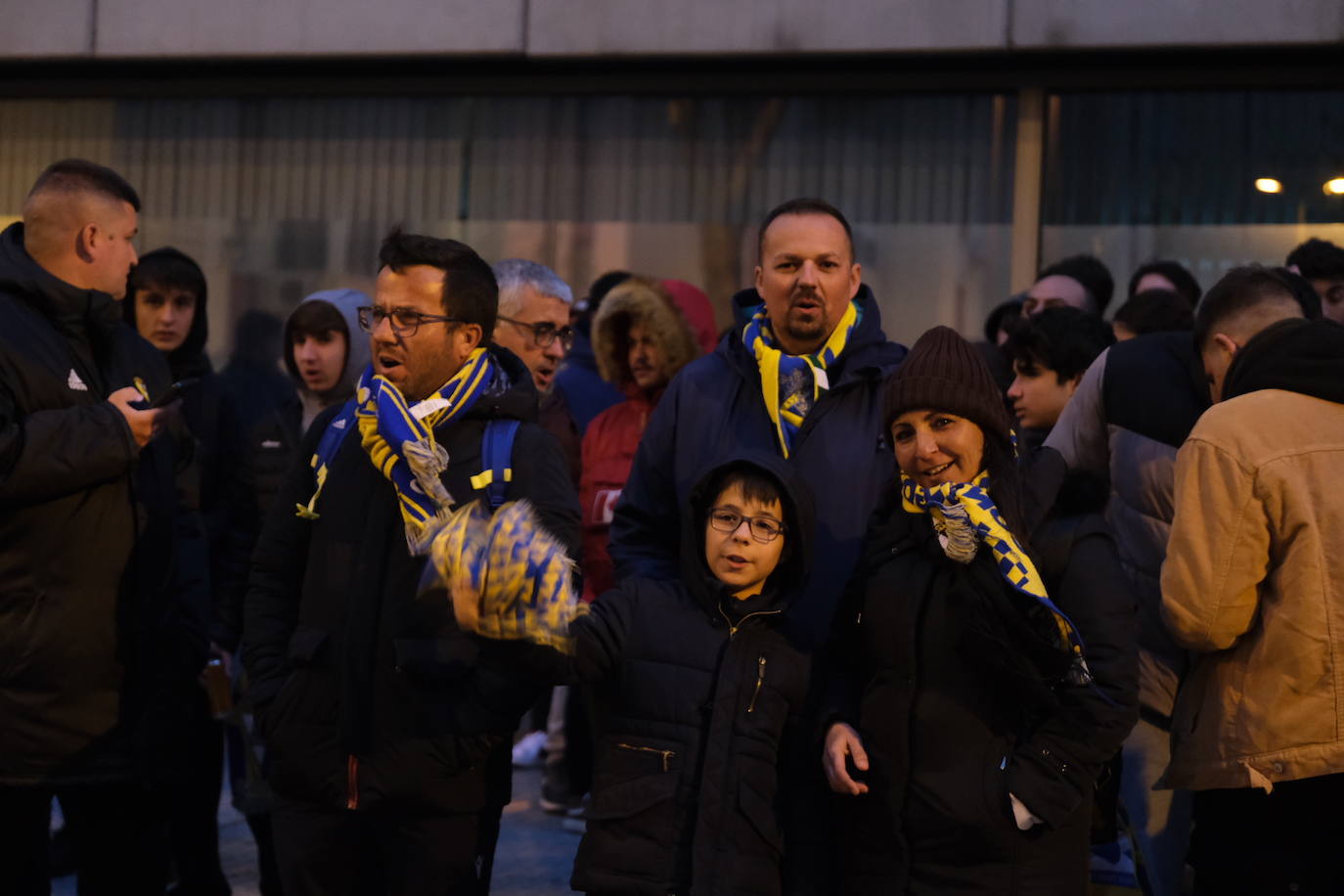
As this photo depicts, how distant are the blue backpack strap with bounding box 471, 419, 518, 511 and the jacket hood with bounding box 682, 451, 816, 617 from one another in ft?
1.60

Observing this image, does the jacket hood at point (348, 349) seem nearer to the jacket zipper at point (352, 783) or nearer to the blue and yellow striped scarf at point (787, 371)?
the blue and yellow striped scarf at point (787, 371)

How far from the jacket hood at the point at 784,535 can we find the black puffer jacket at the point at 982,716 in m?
0.22

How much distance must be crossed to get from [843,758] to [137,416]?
88.5 inches

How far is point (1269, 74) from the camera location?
818cm

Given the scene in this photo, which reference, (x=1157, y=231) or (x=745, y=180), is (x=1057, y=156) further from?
(x=745, y=180)

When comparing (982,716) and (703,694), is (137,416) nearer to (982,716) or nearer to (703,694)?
(703,694)

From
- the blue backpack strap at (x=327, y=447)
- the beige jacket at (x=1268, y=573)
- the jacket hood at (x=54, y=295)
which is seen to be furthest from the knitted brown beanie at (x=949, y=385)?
the jacket hood at (x=54, y=295)

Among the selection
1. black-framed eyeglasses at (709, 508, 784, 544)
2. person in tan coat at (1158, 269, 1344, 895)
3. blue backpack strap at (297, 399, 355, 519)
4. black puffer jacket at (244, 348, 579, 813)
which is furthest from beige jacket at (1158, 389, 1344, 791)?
blue backpack strap at (297, 399, 355, 519)

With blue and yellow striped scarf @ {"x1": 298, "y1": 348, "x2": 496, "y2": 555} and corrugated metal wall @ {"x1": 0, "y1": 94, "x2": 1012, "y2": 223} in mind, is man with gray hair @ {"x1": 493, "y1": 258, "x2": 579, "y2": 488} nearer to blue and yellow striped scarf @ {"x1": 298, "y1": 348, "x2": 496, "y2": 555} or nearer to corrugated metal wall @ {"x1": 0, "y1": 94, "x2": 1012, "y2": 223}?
blue and yellow striped scarf @ {"x1": 298, "y1": 348, "x2": 496, "y2": 555}

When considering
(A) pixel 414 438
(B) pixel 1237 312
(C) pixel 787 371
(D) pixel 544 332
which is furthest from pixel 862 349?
(D) pixel 544 332

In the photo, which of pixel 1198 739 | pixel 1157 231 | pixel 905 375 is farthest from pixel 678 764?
pixel 1157 231

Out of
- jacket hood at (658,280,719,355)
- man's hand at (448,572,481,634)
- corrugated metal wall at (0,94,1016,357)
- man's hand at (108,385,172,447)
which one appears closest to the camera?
man's hand at (448,572,481,634)

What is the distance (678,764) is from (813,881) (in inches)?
18.4

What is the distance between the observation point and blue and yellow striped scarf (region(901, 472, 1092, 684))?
356cm
